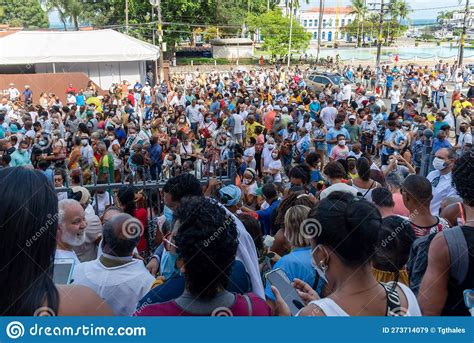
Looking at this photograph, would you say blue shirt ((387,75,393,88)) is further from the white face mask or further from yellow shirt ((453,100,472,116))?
the white face mask

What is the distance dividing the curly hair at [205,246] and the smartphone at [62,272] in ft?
1.85

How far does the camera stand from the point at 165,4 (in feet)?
132

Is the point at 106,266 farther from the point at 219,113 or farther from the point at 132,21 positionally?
the point at 132,21

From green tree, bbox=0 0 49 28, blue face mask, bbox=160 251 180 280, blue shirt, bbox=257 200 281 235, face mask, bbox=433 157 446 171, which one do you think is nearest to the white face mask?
blue face mask, bbox=160 251 180 280

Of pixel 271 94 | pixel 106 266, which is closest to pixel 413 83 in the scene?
pixel 271 94

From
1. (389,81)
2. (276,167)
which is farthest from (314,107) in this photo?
(389,81)

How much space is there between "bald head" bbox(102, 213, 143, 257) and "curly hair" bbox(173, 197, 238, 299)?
3.09ft

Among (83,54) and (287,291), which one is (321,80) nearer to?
(83,54)

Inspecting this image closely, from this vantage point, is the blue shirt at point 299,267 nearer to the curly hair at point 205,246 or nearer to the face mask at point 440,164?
the curly hair at point 205,246

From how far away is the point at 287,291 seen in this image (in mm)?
2389

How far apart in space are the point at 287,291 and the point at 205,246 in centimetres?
50

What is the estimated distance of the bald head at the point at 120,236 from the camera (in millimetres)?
3217

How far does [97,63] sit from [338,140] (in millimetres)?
21423

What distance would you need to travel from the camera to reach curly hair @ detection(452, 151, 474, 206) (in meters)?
2.53
